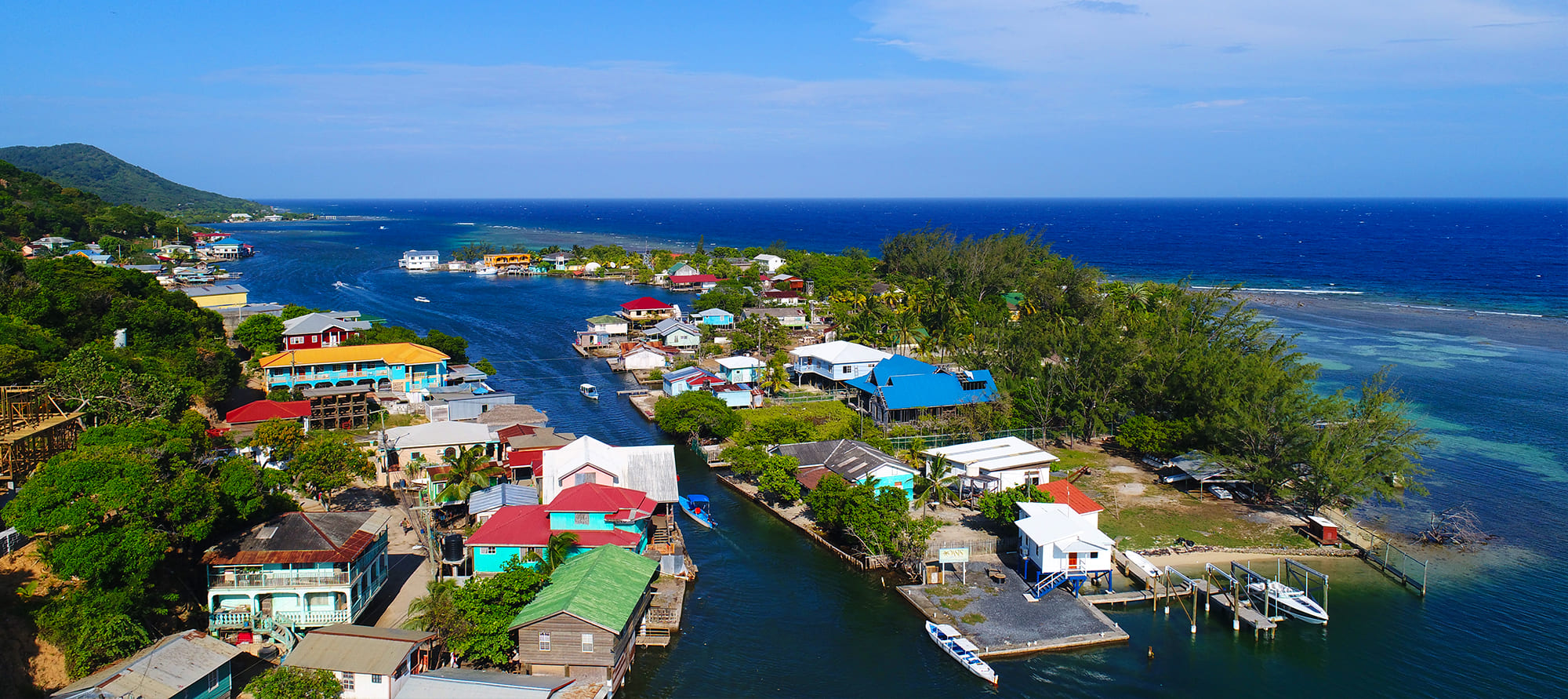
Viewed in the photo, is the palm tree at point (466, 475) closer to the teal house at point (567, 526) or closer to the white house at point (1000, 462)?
the teal house at point (567, 526)

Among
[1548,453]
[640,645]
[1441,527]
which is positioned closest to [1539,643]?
[1441,527]

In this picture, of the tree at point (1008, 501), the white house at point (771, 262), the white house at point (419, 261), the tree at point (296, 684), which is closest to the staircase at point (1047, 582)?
the tree at point (1008, 501)

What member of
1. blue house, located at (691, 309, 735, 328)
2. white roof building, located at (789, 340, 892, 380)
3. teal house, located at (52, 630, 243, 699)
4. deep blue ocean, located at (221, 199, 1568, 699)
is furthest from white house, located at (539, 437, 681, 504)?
blue house, located at (691, 309, 735, 328)

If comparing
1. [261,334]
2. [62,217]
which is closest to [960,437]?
[261,334]

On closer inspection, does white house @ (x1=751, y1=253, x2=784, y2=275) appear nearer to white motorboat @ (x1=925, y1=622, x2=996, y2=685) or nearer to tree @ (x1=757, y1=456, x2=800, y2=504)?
tree @ (x1=757, y1=456, x2=800, y2=504)

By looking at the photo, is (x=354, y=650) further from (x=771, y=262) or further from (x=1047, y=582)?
(x=771, y=262)
